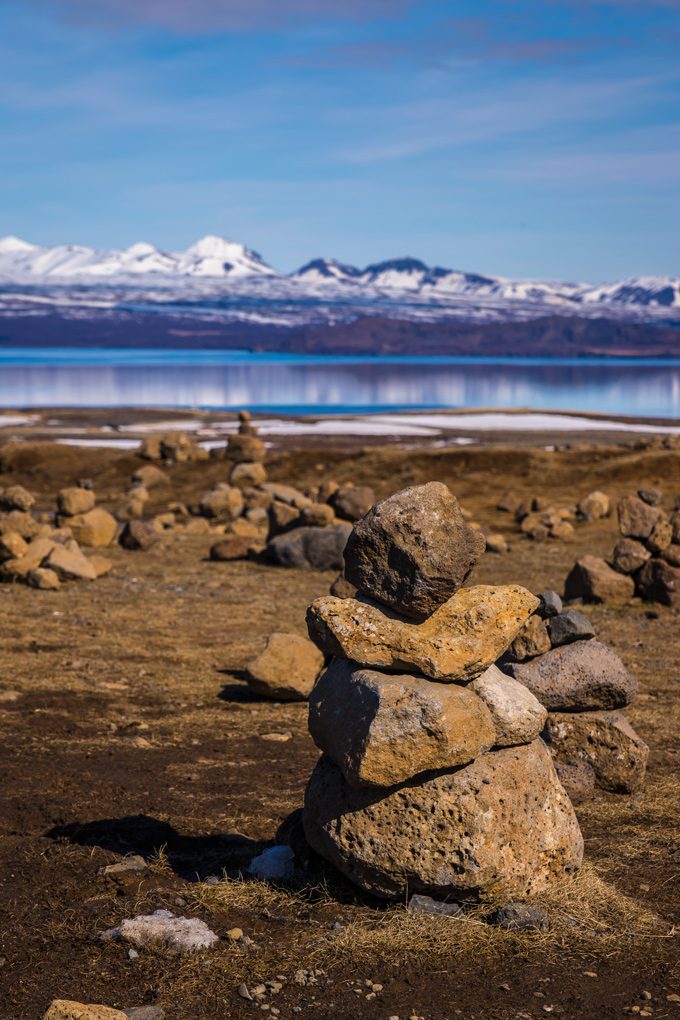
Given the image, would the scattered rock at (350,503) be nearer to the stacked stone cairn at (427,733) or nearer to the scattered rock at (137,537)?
the scattered rock at (137,537)

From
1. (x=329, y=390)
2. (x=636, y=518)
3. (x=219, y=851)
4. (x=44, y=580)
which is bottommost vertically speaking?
(x=329, y=390)

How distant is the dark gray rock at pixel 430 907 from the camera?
756cm

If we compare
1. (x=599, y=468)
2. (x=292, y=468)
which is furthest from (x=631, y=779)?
(x=292, y=468)

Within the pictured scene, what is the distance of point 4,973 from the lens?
22.4ft

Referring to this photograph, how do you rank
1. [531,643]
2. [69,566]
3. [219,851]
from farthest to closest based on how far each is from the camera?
[69,566], [531,643], [219,851]

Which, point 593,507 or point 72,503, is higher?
point 72,503

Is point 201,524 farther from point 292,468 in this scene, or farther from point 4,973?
point 4,973

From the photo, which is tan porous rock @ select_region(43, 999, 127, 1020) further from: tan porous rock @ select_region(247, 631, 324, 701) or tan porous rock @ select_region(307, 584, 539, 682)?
tan porous rock @ select_region(247, 631, 324, 701)

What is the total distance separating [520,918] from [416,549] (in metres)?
2.45

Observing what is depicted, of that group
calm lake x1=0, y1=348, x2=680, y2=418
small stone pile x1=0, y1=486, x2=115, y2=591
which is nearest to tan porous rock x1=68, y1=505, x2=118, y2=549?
small stone pile x1=0, y1=486, x2=115, y2=591

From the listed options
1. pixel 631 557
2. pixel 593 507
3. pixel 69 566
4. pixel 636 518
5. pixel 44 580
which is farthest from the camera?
pixel 593 507

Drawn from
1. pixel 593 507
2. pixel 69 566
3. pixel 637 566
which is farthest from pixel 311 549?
pixel 593 507

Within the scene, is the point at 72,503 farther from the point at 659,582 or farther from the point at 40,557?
the point at 659,582

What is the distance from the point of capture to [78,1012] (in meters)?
6.03
